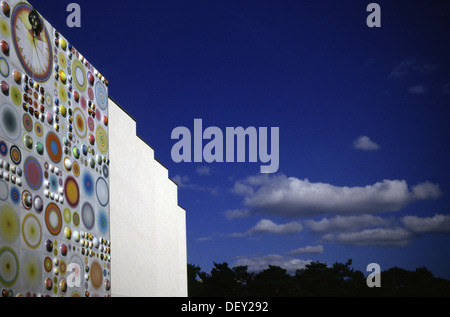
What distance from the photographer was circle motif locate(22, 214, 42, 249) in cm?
1240

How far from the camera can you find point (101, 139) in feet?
57.0

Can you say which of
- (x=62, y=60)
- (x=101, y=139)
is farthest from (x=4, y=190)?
(x=101, y=139)

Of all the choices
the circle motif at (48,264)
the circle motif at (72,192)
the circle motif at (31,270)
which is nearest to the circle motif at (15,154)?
the circle motif at (31,270)

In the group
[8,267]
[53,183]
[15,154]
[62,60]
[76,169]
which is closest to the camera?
[8,267]

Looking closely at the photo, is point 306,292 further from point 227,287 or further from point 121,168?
point 121,168

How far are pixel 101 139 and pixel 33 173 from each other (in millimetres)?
4554

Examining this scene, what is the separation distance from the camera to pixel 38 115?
44.1 ft

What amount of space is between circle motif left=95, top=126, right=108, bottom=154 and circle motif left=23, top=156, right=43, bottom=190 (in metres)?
3.89

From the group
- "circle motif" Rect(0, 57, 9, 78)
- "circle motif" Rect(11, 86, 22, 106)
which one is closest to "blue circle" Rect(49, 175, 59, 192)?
"circle motif" Rect(11, 86, 22, 106)

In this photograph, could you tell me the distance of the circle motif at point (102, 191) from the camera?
16719mm

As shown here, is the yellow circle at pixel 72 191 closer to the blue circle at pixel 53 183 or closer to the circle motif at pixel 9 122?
the blue circle at pixel 53 183

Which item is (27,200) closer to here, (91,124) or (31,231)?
(31,231)

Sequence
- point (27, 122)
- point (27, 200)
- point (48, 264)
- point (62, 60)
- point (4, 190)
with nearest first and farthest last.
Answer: point (4, 190) → point (27, 200) → point (27, 122) → point (48, 264) → point (62, 60)
